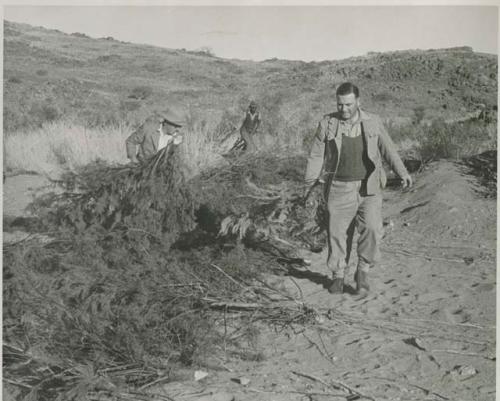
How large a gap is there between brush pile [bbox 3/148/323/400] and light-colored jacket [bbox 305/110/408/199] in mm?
273

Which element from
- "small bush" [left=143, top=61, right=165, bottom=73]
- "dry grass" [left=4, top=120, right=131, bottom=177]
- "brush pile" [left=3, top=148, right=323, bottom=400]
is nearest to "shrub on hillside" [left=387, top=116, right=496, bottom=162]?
"brush pile" [left=3, top=148, right=323, bottom=400]

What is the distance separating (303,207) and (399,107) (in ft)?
61.0

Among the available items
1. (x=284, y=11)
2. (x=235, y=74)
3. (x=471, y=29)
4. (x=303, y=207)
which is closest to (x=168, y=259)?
(x=303, y=207)

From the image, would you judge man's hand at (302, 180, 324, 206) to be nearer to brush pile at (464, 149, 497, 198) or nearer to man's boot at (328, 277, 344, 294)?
man's boot at (328, 277, 344, 294)

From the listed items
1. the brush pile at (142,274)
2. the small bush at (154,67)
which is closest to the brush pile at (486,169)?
the brush pile at (142,274)

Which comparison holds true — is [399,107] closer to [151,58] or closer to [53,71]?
[53,71]

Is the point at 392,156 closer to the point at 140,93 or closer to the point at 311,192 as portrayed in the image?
the point at 311,192

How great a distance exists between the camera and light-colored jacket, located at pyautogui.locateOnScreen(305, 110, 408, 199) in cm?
410

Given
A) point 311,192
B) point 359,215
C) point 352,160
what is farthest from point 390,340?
point 352,160

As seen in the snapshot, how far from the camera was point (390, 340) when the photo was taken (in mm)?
3650

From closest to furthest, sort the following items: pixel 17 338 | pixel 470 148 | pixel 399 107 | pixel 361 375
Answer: pixel 361 375 → pixel 17 338 → pixel 470 148 → pixel 399 107

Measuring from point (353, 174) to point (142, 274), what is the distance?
163 cm

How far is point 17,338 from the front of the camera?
3783 millimetres

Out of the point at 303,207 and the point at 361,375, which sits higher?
the point at 303,207
